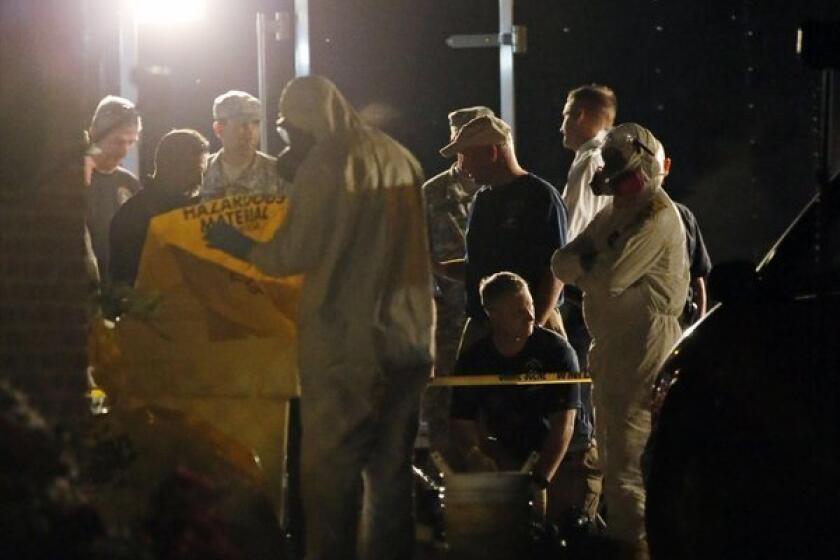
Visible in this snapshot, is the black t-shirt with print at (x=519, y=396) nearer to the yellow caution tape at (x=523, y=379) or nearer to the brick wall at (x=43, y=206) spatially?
the yellow caution tape at (x=523, y=379)

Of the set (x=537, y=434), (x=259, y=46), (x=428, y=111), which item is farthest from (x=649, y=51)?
(x=537, y=434)

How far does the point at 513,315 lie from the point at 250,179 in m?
1.57

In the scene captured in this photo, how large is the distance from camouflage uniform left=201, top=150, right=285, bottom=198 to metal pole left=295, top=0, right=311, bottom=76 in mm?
1127

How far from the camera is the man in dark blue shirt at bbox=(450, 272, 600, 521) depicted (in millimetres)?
10578

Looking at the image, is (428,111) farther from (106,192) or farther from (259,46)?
(106,192)

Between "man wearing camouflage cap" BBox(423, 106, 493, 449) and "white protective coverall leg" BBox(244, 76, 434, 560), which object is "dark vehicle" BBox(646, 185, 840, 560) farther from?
"man wearing camouflage cap" BBox(423, 106, 493, 449)

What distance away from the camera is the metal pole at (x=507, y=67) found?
12.5 meters

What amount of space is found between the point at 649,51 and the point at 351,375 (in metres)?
4.94

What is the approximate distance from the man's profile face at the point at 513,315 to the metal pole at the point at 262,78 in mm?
2394

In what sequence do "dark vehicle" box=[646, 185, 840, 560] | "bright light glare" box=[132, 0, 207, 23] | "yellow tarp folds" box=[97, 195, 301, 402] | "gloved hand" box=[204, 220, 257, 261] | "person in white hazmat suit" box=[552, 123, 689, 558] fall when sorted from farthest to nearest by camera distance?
"bright light glare" box=[132, 0, 207, 23]
"person in white hazmat suit" box=[552, 123, 689, 558]
"yellow tarp folds" box=[97, 195, 301, 402]
"gloved hand" box=[204, 220, 257, 261]
"dark vehicle" box=[646, 185, 840, 560]

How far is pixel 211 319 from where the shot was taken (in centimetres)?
886

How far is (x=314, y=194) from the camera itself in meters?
8.43

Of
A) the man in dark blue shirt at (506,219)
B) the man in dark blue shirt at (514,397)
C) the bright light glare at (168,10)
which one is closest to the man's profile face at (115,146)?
the bright light glare at (168,10)

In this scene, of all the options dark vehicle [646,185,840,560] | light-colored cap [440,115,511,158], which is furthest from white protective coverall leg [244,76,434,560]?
light-colored cap [440,115,511,158]
